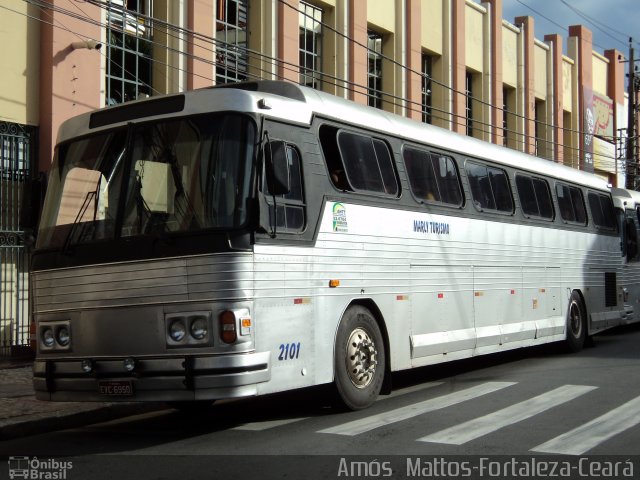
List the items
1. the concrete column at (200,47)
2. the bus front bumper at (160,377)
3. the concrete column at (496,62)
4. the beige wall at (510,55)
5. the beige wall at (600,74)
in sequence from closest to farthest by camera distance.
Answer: the bus front bumper at (160,377)
the concrete column at (200,47)
the concrete column at (496,62)
the beige wall at (510,55)
the beige wall at (600,74)

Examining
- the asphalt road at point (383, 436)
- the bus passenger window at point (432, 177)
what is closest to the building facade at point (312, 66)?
the asphalt road at point (383, 436)

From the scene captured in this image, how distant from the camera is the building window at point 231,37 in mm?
18250

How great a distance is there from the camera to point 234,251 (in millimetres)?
7434

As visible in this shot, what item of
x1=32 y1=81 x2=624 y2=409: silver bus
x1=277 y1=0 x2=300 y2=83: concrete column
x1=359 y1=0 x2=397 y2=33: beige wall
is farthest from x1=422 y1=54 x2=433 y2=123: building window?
x1=32 y1=81 x2=624 y2=409: silver bus

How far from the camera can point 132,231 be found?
306 inches

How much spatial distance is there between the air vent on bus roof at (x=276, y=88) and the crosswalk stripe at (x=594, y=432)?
4.15 meters

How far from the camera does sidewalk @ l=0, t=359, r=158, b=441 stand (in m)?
8.60

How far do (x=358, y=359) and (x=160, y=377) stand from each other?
8.03 feet

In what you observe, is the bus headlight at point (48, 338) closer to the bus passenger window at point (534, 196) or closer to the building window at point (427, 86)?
the bus passenger window at point (534, 196)

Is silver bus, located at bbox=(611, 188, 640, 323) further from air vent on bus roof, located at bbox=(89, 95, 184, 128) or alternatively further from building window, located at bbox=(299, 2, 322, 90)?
air vent on bus roof, located at bbox=(89, 95, 184, 128)

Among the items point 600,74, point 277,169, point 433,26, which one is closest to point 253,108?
point 277,169

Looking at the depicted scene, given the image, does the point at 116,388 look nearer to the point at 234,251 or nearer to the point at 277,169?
the point at 234,251

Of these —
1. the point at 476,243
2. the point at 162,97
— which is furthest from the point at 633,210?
the point at 162,97

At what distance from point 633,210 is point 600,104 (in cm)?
2034
